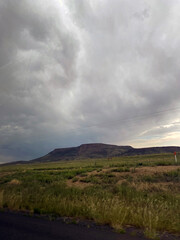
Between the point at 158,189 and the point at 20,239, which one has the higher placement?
the point at 20,239

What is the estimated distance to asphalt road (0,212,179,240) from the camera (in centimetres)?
456

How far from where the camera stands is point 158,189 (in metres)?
11.9

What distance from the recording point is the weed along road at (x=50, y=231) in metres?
4.56

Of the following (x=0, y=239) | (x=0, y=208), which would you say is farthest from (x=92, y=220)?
(x=0, y=208)

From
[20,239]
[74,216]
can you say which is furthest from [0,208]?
[20,239]

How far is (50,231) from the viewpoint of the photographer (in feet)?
16.3

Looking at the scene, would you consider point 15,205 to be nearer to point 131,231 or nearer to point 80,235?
point 80,235

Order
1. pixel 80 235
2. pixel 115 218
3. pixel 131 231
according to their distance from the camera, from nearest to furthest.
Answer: pixel 80 235
pixel 131 231
pixel 115 218

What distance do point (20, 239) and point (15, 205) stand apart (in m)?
4.36

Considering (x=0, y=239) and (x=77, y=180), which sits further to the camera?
(x=77, y=180)

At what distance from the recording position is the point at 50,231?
4.96 metres

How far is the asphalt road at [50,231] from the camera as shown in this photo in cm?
456

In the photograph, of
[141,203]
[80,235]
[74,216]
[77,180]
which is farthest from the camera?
[77,180]

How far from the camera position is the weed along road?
456cm
